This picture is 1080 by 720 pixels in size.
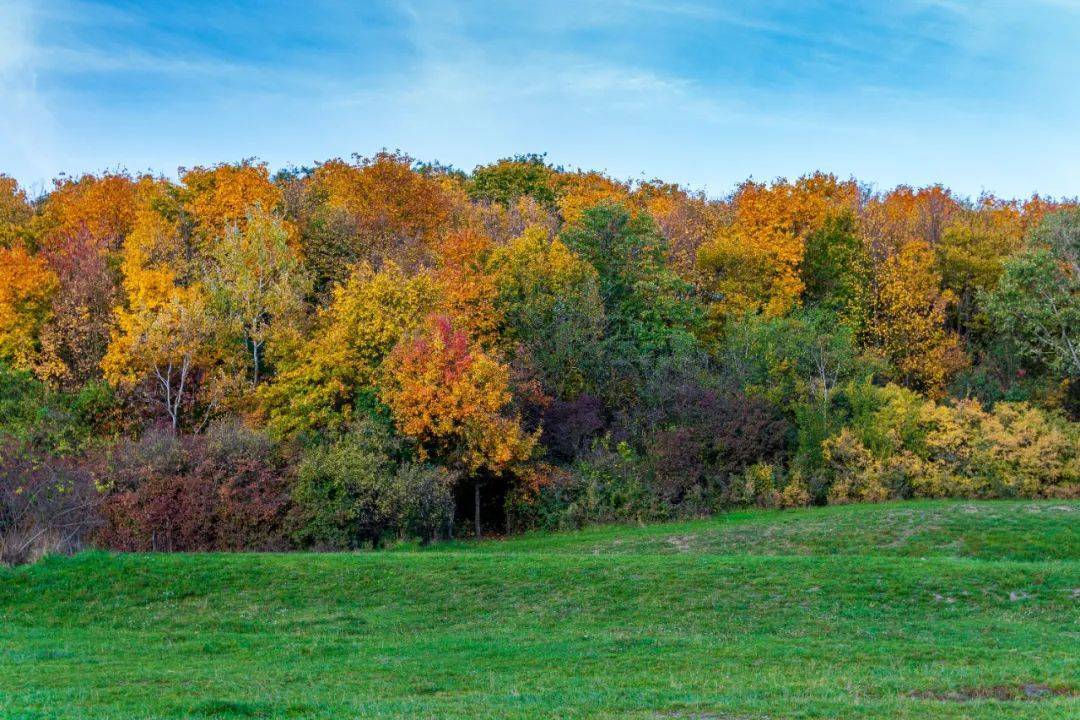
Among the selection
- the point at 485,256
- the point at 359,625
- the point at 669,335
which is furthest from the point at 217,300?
the point at 359,625

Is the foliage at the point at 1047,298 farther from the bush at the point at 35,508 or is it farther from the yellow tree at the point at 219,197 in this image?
the bush at the point at 35,508

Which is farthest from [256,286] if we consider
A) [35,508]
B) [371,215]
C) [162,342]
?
[35,508]

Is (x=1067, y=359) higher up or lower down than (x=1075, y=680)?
higher up

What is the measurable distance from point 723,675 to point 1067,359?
4569 cm

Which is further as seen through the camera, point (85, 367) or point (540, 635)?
point (85, 367)

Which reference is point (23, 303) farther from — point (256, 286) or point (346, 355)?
point (346, 355)

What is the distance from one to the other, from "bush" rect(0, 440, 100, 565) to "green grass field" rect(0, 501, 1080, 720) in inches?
64.2

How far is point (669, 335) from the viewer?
183ft

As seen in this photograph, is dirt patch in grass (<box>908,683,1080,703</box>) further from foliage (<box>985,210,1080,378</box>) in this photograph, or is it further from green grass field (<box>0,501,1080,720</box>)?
foliage (<box>985,210,1080,378</box>)

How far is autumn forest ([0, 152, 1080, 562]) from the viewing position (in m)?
41.6

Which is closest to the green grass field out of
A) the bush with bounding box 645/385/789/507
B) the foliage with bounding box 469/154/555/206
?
the bush with bounding box 645/385/789/507

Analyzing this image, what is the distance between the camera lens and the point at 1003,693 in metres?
14.7

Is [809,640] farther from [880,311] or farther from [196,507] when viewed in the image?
[880,311]

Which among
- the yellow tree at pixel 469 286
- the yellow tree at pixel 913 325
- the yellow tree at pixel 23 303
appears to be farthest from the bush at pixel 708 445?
the yellow tree at pixel 23 303
